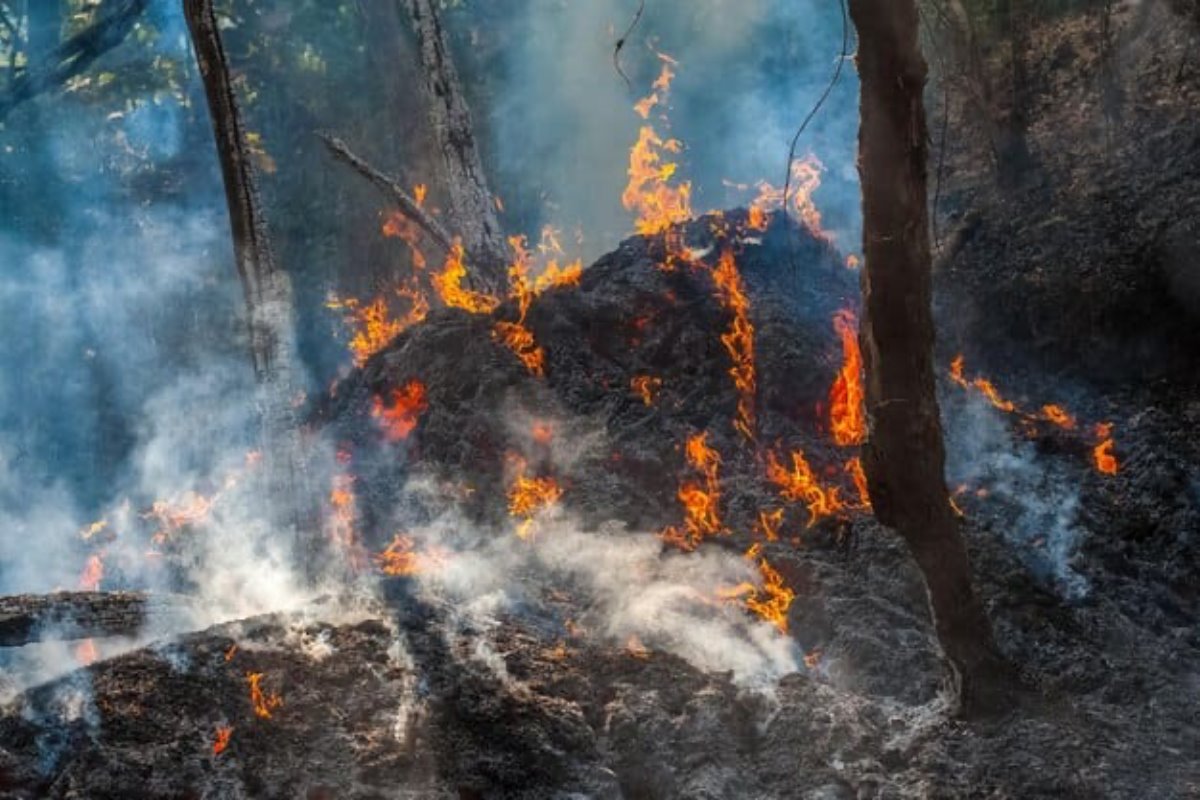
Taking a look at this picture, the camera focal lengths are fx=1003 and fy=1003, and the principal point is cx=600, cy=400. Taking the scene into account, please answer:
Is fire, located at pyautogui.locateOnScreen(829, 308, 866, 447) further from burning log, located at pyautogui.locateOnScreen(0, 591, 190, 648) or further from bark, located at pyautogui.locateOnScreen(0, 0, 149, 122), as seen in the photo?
bark, located at pyautogui.locateOnScreen(0, 0, 149, 122)

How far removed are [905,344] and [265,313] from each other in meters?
4.79

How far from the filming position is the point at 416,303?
51.6 feet

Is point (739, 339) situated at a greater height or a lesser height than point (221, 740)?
greater

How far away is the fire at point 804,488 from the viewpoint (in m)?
7.24

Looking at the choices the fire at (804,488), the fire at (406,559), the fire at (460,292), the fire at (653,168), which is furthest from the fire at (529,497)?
the fire at (653,168)

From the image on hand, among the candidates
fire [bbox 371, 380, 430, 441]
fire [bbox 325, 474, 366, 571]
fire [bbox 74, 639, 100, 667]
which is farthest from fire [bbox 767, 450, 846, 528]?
fire [bbox 74, 639, 100, 667]

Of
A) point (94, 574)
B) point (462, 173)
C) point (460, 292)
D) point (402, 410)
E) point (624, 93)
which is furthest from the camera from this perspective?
point (624, 93)

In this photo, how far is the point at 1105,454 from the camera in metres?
7.23

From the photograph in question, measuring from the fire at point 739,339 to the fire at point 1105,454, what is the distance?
2.55m

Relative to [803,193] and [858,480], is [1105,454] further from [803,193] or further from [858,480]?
[803,193]

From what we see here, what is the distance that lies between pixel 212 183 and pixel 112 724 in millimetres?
15738

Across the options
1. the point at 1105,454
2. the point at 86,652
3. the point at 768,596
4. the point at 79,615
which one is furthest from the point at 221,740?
the point at 1105,454

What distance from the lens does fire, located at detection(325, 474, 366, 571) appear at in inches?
317

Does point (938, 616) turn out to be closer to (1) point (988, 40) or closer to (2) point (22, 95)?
(1) point (988, 40)
